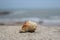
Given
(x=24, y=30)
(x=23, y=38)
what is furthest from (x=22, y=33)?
(x=23, y=38)

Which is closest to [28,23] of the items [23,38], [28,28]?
[28,28]

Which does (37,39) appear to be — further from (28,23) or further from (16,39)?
(28,23)

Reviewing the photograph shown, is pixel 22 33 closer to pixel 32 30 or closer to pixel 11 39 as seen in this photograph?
pixel 32 30

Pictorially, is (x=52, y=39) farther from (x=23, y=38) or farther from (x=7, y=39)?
(x=7, y=39)

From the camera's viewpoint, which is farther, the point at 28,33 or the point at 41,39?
the point at 28,33

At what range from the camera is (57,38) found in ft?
13.3

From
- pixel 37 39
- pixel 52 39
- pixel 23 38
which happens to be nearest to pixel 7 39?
pixel 23 38

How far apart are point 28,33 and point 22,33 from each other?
0.15 metres

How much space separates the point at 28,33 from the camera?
4.57 meters

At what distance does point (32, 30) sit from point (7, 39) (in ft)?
3.28

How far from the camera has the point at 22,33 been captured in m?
4.59

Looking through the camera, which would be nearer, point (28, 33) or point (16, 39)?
point (16, 39)

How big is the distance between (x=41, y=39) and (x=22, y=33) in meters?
0.79

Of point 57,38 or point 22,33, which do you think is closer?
point 57,38
